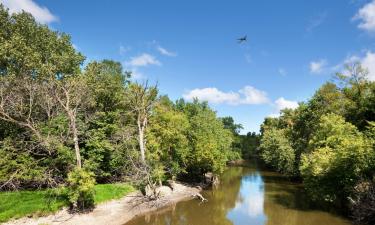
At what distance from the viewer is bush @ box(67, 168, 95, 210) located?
28.6 meters

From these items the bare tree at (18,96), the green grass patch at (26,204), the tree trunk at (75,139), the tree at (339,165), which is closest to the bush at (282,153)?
the tree at (339,165)

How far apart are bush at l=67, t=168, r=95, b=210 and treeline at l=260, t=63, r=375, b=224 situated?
855 inches

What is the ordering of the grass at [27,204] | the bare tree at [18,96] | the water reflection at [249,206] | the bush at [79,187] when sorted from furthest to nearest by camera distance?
the water reflection at [249,206]
the bare tree at [18,96]
the bush at [79,187]
the grass at [27,204]

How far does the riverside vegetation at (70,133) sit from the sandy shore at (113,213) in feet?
2.87

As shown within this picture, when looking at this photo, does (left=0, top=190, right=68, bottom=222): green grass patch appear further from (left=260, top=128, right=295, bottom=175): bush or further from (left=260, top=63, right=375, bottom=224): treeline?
(left=260, top=128, right=295, bottom=175): bush

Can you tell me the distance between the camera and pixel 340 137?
116 ft

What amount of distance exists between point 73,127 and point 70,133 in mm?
4123

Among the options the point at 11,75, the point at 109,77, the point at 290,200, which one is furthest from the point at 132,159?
the point at 290,200

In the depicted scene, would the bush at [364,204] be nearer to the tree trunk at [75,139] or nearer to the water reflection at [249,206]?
the water reflection at [249,206]

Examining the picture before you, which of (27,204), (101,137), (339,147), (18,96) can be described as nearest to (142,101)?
(101,137)

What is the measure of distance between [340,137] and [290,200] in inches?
383

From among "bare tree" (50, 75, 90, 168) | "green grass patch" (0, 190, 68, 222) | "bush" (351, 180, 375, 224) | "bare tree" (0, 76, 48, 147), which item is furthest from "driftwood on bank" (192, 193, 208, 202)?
"bare tree" (0, 76, 48, 147)

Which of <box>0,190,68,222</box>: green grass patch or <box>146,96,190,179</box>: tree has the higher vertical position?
<box>146,96,190,179</box>: tree

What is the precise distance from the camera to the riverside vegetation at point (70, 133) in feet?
98.9
